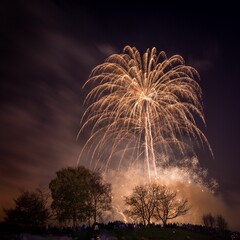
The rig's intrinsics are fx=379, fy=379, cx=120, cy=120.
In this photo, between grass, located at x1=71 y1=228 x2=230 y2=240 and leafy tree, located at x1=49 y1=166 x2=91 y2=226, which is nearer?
grass, located at x1=71 y1=228 x2=230 y2=240

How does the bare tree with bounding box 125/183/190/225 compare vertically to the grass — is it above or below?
above

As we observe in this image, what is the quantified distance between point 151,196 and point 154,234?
23.3 meters

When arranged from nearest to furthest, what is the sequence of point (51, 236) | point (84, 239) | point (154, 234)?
point (51, 236) → point (84, 239) → point (154, 234)

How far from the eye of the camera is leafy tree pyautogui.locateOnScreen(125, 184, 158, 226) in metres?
67.5

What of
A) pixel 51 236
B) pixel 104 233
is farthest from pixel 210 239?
pixel 51 236

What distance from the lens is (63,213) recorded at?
Result: 206 feet

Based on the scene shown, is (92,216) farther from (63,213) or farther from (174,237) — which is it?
(174,237)

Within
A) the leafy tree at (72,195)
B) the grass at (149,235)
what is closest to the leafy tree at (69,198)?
the leafy tree at (72,195)

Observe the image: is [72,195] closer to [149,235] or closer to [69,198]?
[69,198]

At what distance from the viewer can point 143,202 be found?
68875mm

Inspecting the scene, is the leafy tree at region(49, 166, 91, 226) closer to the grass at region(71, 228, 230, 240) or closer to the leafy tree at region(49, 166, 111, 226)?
the leafy tree at region(49, 166, 111, 226)

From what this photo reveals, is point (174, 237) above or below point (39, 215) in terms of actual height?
below

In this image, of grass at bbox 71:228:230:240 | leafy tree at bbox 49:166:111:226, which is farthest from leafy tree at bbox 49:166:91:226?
grass at bbox 71:228:230:240

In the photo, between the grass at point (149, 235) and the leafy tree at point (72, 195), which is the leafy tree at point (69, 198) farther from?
the grass at point (149, 235)
